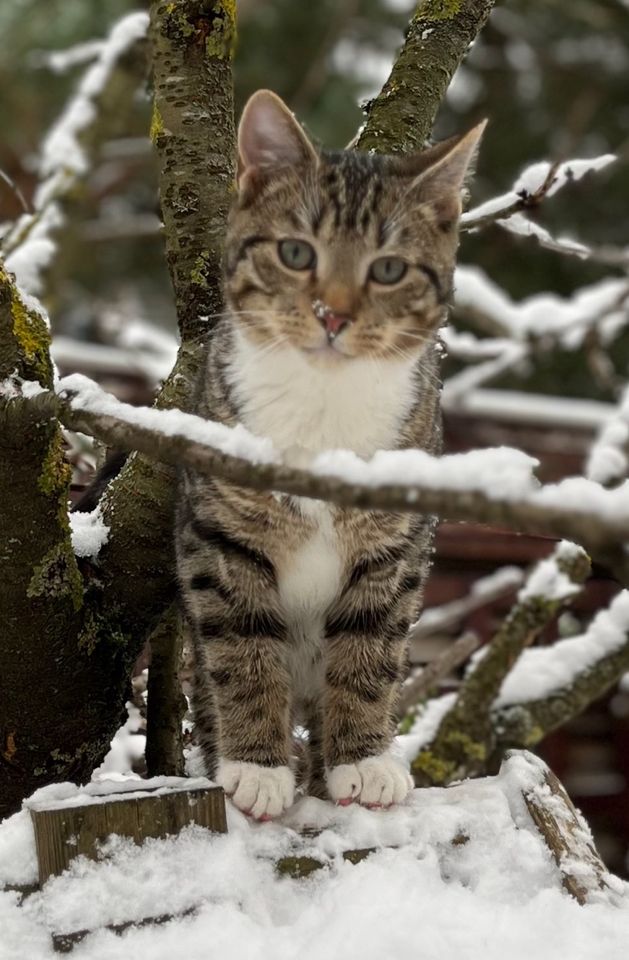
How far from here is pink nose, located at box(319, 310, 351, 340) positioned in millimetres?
1712

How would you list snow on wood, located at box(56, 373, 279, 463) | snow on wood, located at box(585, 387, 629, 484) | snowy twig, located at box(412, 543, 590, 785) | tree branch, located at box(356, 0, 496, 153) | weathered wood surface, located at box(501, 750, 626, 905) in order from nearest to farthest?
snow on wood, located at box(56, 373, 279, 463) < weathered wood surface, located at box(501, 750, 626, 905) < tree branch, located at box(356, 0, 496, 153) < snowy twig, located at box(412, 543, 590, 785) < snow on wood, located at box(585, 387, 629, 484)

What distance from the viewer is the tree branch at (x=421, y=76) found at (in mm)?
2352

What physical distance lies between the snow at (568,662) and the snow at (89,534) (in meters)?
1.47

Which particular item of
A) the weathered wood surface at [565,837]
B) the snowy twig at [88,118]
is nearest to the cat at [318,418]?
the weathered wood surface at [565,837]

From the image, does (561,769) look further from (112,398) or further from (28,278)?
(112,398)

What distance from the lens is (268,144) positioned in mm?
1924

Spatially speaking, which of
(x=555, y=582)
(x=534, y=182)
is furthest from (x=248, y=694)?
(x=555, y=582)

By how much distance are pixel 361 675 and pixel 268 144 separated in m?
0.92

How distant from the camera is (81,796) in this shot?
1.41 m

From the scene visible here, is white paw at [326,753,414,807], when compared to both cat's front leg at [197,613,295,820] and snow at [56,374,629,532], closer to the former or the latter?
cat's front leg at [197,613,295,820]

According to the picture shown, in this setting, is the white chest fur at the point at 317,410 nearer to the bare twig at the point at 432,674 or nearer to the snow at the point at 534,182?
the snow at the point at 534,182

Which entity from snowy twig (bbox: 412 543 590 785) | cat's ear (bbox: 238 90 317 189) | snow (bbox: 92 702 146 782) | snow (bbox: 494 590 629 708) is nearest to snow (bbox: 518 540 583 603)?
snowy twig (bbox: 412 543 590 785)

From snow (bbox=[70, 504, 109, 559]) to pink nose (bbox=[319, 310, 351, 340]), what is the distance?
1.91 feet

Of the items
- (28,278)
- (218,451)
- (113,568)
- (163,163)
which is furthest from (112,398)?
(28,278)
